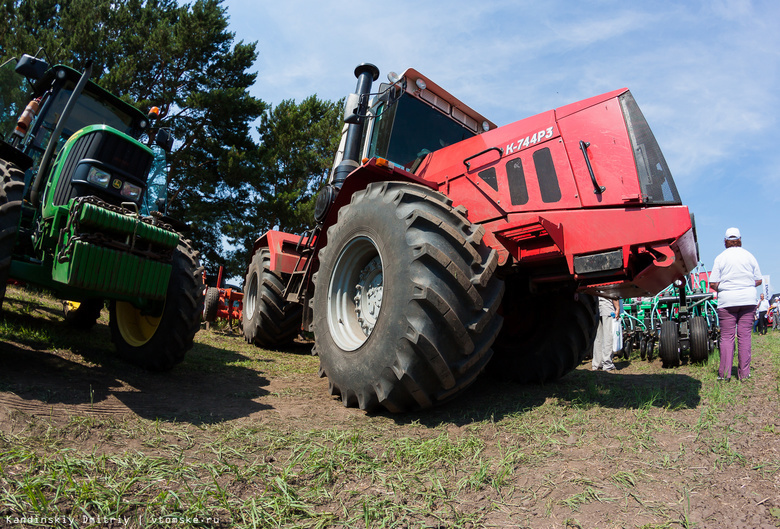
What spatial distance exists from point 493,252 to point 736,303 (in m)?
3.42

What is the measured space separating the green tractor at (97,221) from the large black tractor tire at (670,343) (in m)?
6.83

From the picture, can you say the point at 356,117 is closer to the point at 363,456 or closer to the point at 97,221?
the point at 97,221

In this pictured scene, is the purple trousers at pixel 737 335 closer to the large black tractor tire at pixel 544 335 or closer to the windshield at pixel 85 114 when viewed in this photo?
the large black tractor tire at pixel 544 335

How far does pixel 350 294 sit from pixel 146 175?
228cm

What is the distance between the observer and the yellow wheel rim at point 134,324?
4.26 meters

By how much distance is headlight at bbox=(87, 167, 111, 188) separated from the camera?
3875mm

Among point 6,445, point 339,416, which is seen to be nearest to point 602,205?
point 339,416

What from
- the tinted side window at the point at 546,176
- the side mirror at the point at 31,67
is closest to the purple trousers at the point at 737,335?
the tinted side window at the point at 546,176

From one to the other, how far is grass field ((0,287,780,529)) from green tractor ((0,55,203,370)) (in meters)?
0.57

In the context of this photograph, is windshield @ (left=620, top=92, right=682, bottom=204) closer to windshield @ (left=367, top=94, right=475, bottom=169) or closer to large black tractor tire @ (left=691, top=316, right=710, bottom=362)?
windshield @ (left=367, top=94, right=475, bottom=169)

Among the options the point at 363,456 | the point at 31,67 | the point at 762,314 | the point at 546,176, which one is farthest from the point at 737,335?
the point at 762,314

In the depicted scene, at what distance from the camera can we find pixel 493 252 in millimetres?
3059

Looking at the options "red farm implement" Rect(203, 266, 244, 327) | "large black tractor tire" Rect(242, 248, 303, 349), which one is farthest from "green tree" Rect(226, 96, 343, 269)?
"large black tractor tire" Rect(242, 248, 303, 349)

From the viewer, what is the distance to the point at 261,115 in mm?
21453
